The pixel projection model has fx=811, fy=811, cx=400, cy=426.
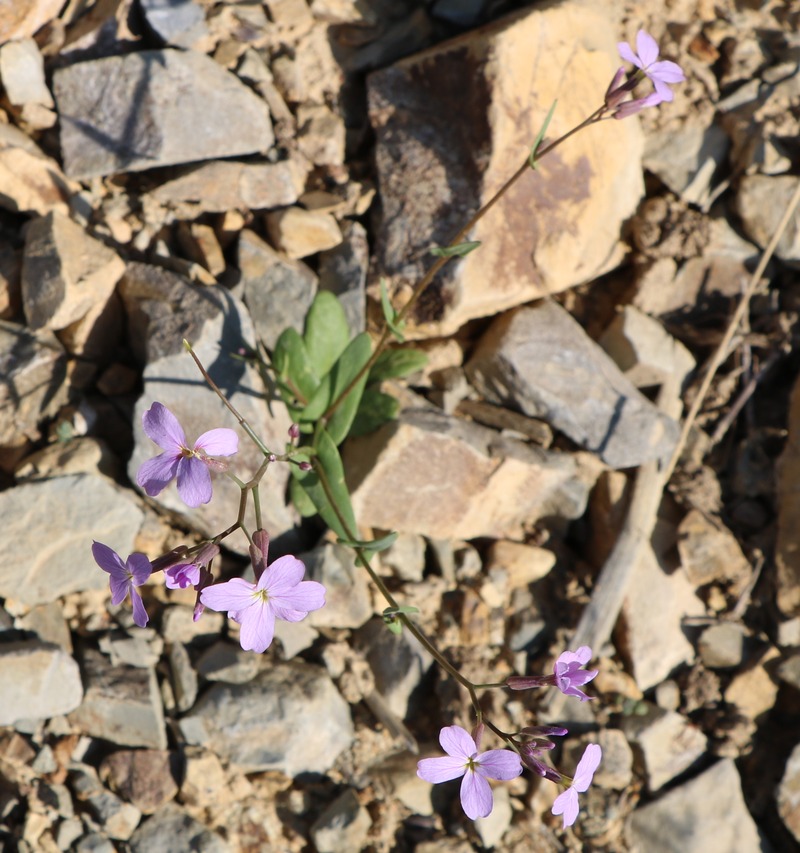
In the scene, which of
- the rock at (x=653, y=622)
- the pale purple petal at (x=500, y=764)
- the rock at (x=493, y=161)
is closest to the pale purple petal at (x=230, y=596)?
the pale purple petal at (x=500, y=764)

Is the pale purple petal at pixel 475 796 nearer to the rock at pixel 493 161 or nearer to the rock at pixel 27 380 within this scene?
the rock at pixel 493 161

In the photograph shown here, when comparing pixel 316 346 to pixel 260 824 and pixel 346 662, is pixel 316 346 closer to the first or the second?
pixel 346 662

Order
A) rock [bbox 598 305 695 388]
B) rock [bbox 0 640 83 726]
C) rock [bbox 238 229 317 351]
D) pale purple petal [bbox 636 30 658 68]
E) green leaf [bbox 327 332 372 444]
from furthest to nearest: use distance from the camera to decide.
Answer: rock [bbox 598 305 695 388]
rock [bbox 238 229 317 351]
green leaf [bbox 327 332 372 444]
rock [bbox 0 640 83 726]
pale purple petal [bbox 636 30 658 68]

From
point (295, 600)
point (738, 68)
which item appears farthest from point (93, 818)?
point (738, 68)

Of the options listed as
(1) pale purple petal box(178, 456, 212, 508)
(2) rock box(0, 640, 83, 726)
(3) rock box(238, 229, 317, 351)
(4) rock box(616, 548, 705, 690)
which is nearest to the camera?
(1) pale purple petal box(178, 456, 212, 508)

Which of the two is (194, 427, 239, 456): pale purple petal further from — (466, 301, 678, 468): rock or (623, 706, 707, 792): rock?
(623, 706, 707, 792): rock

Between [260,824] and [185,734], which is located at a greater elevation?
[185,734]

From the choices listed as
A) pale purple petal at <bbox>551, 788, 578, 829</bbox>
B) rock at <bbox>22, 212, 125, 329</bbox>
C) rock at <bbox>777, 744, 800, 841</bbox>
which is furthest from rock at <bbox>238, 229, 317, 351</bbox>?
rock at <bbox>777, 744, 800, 841</bbox>
